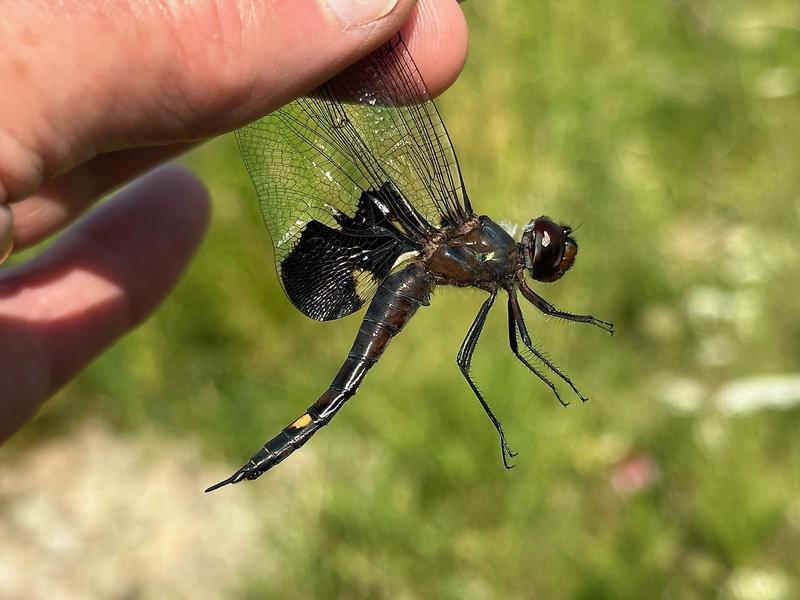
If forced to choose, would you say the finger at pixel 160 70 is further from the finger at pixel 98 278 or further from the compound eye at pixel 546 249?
the finger at pixel 98 278

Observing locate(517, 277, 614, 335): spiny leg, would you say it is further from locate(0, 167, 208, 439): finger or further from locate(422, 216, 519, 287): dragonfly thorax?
locate(0, 167, 208, 439): finger

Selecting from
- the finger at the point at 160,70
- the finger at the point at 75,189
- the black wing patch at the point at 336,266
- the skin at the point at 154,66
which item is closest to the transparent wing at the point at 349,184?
the black wing patch at the point at 336,266

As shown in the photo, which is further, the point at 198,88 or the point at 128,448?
the point at 128,448

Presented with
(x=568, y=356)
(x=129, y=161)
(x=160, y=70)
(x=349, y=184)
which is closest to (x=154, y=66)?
(x=160, y=70)

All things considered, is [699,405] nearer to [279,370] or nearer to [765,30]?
[279,370]

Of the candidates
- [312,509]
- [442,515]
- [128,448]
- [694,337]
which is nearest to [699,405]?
[694,337]

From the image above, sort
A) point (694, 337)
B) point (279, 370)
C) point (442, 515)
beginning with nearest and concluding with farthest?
point (442, 515) → point (694, 337) → point (279, 370)

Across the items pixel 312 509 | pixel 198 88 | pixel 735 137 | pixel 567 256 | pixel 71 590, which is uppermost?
pixel 198 88
